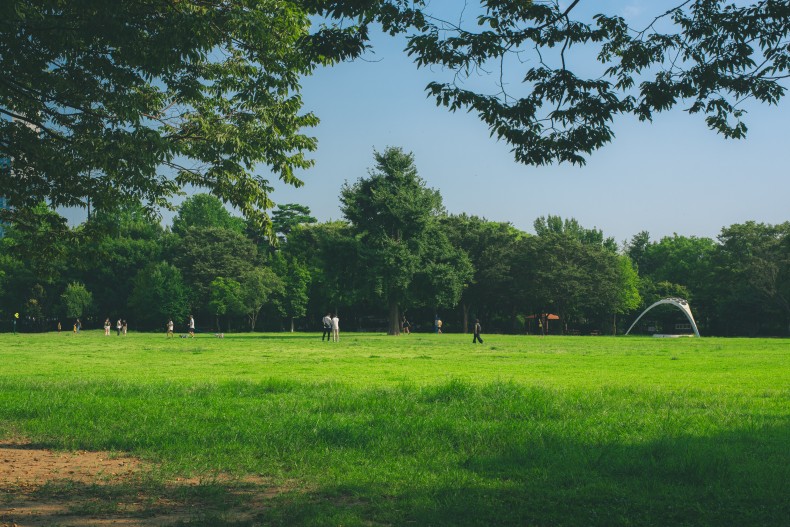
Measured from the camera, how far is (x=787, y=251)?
7538cm

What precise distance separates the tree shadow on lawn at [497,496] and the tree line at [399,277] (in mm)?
50650

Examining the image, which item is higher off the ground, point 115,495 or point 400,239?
point 400,239

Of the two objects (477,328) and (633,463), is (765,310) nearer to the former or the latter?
(477,328)

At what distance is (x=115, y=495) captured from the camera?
666 centimetres

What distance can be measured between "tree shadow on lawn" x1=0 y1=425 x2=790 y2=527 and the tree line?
50.6 meters

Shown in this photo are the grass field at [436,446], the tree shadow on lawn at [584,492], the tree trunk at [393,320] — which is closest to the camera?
the tree shadow on lawn at [584,492]

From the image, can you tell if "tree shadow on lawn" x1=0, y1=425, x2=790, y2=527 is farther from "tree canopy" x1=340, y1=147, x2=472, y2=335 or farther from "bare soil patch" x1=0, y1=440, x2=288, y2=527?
"tree canopy" x1=340, y1=147, x2=472, y2=335

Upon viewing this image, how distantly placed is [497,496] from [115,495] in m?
3.53

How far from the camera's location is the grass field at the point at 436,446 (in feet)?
19.9

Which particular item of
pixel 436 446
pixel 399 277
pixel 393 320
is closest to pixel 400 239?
pixel 399 277

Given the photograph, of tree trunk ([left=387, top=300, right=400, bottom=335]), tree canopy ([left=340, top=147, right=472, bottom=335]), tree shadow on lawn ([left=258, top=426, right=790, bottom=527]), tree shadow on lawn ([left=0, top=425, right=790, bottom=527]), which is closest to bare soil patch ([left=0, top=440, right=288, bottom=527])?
tree shadow on lawn ([left=0, top=425, right=790, bottom=527])

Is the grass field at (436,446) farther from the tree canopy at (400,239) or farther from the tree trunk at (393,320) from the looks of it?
the tree trunk at (393,320)

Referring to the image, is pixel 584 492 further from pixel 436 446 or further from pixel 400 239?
pixel 400 239

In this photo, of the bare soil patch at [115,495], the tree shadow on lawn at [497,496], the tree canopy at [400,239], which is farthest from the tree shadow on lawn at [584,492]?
the tree canopy at [400,239]
